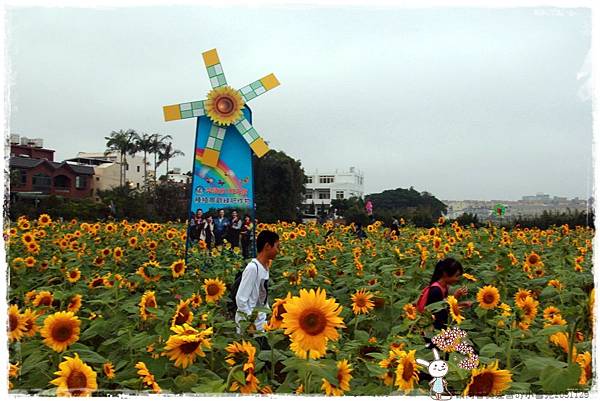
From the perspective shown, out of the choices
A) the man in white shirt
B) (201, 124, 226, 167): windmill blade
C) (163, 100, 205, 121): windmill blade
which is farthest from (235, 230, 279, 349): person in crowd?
(163, 100, 205, 121): windmill blade

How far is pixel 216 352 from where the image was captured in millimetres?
2295

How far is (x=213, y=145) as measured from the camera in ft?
18.8

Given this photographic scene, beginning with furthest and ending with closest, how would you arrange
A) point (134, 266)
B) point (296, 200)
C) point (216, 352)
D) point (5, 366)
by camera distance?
point (296, 200), point (134, 266), point (216, 352), point (5, 366)

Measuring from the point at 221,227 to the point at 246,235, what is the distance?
275 millimetres

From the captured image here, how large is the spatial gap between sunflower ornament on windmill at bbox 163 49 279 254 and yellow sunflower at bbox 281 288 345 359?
13.4ft

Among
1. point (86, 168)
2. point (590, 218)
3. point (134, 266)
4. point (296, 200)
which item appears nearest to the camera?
point (590, 218)

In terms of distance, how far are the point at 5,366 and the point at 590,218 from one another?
208 centimetres

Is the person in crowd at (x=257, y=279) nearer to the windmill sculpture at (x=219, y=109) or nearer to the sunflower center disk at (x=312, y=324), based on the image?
the sunflower center disk at (x=312, y=324)

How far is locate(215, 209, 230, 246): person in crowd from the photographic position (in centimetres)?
565

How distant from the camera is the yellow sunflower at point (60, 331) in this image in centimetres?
210

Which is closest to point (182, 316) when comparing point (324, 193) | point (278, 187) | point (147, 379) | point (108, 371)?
point (108, 371)

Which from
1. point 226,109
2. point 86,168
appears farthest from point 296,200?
point 226,109

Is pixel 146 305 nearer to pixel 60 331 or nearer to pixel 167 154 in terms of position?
pixel 60 331

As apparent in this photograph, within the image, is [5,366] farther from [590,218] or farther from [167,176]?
[167,176]
